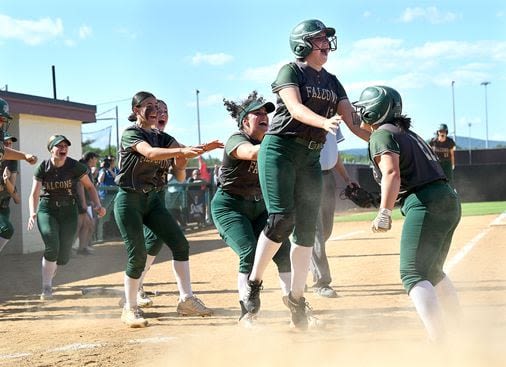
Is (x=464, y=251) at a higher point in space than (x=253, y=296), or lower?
lower

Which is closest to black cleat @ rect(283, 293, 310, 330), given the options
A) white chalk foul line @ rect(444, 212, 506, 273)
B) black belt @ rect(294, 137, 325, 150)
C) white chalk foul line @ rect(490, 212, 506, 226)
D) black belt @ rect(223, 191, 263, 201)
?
black belt @ rect(223, 191, 263, 201)

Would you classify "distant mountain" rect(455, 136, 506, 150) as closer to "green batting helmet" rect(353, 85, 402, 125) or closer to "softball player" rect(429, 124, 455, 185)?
"softball player" rect(429, 124, 455, 185)

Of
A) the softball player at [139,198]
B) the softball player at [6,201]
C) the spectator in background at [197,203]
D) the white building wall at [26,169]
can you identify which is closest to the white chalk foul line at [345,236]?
the spectator in background at [197,203]

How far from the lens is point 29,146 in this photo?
16.1m

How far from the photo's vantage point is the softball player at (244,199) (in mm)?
6145

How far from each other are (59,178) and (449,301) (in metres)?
5.68

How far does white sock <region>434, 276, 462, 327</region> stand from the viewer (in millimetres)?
4891

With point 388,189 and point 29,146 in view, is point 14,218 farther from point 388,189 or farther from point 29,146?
point 388,189

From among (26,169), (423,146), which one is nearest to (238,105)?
(423,146)

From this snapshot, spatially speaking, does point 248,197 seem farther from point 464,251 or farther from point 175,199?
point 175,199

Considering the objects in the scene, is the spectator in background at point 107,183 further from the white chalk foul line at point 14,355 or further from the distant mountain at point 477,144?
the distant mountain at point 477,144

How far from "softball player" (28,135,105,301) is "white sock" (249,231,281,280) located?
3.49m

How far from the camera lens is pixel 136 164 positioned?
658 centimetres

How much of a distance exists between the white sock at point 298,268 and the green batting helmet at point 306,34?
5.15 feet
